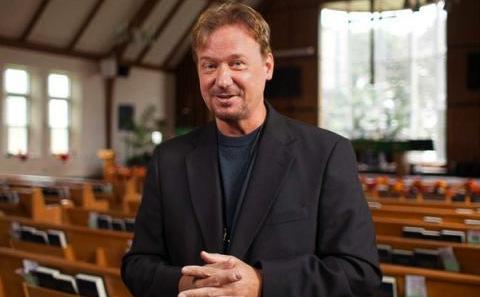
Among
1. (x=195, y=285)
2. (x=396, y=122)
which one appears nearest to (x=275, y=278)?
(x=195, y=285)

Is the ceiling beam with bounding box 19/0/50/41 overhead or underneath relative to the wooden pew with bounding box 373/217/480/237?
overhead

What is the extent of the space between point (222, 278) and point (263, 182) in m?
0.24

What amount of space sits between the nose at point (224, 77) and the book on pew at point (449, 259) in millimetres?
1749

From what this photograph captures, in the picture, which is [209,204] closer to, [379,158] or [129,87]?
[379,158]

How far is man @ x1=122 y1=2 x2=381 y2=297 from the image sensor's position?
3.76 ft

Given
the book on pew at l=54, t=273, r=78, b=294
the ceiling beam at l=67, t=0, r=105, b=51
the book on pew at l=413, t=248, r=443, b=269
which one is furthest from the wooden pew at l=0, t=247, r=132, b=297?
the ceiling beam at l=67, t=0, r=105, b=51

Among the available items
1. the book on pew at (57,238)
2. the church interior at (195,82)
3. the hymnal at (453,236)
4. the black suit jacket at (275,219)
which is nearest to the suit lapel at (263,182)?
the black suit jacket at (275,219)

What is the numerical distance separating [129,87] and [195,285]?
13.1m

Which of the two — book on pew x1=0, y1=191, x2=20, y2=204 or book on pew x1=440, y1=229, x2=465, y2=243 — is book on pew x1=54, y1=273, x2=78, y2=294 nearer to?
book on pew x1=440, y1=229, x2=465, y2=243

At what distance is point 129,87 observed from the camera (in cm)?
1387

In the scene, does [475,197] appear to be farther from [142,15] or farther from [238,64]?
[142,15]

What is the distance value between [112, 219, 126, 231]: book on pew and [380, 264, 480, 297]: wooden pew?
79.3 inches

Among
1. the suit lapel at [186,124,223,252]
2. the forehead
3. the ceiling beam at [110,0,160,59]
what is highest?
the ceiling beam at [110,0,160,59]

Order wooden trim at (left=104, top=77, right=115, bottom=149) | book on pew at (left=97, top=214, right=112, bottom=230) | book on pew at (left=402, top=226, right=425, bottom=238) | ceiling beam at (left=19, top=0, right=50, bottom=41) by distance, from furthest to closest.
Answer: wooden trim at (left=104, top=77, right=115, bottom=149)
ceiling beam at (left=19, top=0, right=50, bottom=41)
book on pew at (left=97, top=214, right=112, bottom=230)
book on pew at (left=402, top=226, right=425, bottom=238)
